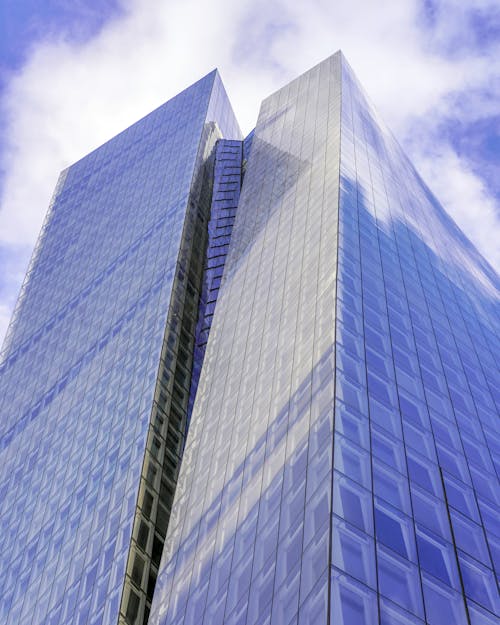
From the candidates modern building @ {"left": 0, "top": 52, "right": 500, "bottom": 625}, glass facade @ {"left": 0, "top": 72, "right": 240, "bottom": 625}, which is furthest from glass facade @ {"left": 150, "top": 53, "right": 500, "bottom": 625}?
glass facade @ {"left": 0, "top": 72, "right": 240, "bottom": 625}

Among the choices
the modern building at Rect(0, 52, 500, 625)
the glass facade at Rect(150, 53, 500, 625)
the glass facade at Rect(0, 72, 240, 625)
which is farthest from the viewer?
the glass facade at Rect(0, 72, 240, 625)

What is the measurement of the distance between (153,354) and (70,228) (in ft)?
145

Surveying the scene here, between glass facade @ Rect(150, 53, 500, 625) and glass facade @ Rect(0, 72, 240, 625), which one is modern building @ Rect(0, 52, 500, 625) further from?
glass facade @ Rect(0, 72, 240, 625)

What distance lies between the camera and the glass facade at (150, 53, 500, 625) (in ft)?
71.4

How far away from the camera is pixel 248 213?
60.2 metres

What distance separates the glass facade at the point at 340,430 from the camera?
21766 millimetres

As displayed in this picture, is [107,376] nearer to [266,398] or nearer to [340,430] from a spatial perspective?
[266,398]

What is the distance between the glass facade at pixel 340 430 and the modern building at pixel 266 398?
0.33 feet

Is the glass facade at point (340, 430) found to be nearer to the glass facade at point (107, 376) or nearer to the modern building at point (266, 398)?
the modern building at point (266, 398)

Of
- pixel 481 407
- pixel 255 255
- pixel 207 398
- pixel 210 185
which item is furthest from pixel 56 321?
pixel 481 407

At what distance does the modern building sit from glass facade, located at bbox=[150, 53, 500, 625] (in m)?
0.10

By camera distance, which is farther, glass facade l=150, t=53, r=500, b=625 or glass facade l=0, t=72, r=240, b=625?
glass facade l=0, t=72, r=240, b=625

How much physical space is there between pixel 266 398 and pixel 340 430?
8.30 meters

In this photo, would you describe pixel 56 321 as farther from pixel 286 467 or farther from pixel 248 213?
pixel 286 467
